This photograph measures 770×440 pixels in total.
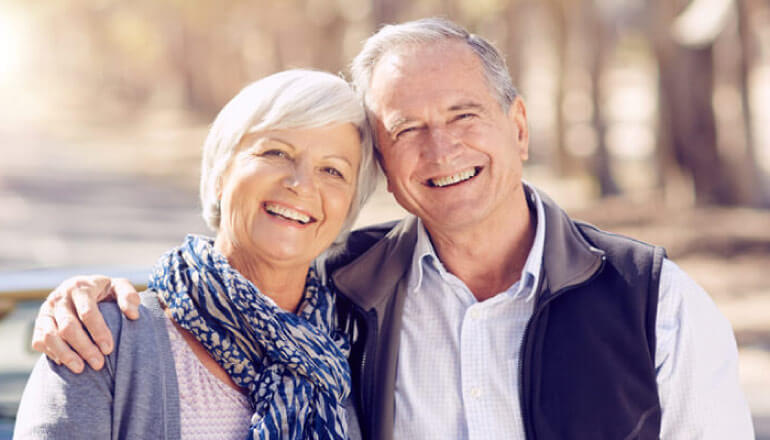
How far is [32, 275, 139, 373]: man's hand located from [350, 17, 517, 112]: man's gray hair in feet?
3.64

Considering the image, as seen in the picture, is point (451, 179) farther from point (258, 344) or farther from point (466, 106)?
point (258, 344)

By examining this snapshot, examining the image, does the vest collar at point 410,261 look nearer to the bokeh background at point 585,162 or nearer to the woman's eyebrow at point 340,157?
the woman's eyebrow at point 340,157

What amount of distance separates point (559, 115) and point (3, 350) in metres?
16.2

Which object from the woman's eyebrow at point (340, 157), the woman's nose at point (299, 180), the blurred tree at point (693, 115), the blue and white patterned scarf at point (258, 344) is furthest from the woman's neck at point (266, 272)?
the blurred tree at point (693, 115)

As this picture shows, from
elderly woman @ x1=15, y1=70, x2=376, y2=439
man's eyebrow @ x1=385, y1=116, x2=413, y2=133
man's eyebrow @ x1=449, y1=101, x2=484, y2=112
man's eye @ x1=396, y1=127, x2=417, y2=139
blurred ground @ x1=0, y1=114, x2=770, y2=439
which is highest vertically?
man's eyebrow @ x1=449, y1=101, x2=484, y2=112

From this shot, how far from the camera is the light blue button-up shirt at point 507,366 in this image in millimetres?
2842

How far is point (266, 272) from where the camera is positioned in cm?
293

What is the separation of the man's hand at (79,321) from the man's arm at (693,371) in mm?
1579

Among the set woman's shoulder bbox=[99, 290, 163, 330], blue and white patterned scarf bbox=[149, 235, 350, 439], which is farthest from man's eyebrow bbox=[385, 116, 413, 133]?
woman's shoulder bbox=[99, 290, 163, 330]

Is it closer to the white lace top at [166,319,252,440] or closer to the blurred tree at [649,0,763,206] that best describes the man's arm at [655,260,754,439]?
the white lace top at [166,319,252,440]

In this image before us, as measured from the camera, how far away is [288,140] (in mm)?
2855

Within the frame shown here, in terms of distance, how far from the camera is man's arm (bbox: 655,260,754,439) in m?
2.83

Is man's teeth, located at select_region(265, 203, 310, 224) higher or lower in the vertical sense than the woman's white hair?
lower

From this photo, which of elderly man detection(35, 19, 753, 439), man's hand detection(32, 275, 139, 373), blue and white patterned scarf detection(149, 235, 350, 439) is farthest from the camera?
elderly man detection(35, 19, 753, 439)
